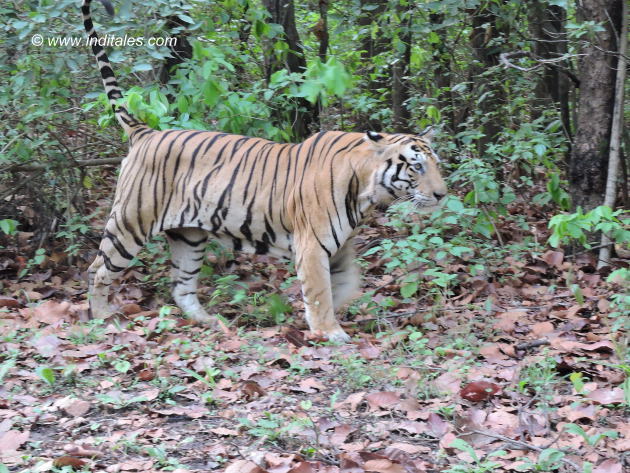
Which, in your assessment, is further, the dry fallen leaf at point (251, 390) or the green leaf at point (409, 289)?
the green leaf at point (409, 289)

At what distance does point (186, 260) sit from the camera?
667 centimetres

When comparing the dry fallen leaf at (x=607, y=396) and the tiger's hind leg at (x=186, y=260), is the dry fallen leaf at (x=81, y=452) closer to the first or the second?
the dry fallen leaf at (x=607, y=396)

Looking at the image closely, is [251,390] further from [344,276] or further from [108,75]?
[108,75]

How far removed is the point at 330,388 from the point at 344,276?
1817 millimetres

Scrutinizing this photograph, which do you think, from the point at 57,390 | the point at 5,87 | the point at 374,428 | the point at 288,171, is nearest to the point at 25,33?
the point at 5,87

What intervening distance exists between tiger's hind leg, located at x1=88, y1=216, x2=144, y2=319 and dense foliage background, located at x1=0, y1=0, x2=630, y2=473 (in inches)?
9.8

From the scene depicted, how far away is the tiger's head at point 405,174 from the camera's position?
19.1 feet

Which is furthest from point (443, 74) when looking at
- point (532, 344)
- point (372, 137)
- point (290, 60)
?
point (532, 344)

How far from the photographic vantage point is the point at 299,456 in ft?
11.5

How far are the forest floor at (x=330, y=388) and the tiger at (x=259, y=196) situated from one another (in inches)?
15.3

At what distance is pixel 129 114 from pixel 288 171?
1451 millimetres

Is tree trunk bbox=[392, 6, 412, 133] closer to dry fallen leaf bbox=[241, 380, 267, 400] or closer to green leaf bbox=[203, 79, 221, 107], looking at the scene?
green leaf bbox=[203, 79, 221, 107]

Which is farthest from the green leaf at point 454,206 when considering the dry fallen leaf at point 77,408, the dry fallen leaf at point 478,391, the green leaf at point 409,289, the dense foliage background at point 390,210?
the dry fallen leaf at point 77,408

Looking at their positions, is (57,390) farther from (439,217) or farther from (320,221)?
(439,217)
